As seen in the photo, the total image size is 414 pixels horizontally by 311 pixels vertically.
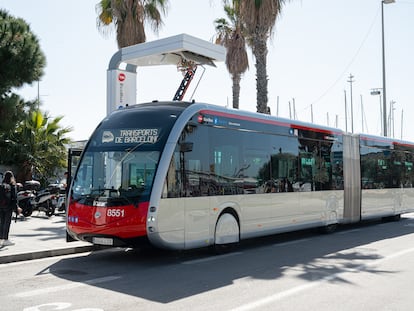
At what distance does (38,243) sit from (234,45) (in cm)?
1975

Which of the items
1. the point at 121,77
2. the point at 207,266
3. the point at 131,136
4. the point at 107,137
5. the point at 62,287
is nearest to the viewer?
the point at 62,287

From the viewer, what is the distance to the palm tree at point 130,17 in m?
21.3

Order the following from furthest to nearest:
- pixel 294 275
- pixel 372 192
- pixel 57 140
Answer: pixel 57 140 < pixel 372 192 < pixel 294 275

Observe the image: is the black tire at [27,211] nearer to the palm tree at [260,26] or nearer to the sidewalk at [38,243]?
the sidewalk at [38,243]

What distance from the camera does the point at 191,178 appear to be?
9.98 meters

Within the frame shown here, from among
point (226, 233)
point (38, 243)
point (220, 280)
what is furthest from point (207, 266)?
point (38, 243)

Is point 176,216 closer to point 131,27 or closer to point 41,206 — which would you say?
point 41,206

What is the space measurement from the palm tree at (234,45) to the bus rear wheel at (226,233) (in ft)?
58.2

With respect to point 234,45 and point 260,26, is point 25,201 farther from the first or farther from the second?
point 234,45

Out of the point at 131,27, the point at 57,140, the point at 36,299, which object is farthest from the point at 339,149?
the point at 57,140

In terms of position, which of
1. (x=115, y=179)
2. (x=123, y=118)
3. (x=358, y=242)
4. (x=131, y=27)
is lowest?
(x=358, y=242)

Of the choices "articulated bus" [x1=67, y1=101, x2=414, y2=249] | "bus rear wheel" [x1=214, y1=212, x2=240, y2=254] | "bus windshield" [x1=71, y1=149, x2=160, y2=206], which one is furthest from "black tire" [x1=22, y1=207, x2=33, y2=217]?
"bus rear wheel" [x1=214, y1=212, x2=240, y2=254]

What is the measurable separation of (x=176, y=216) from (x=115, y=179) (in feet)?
4.54

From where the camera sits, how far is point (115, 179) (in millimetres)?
9508
